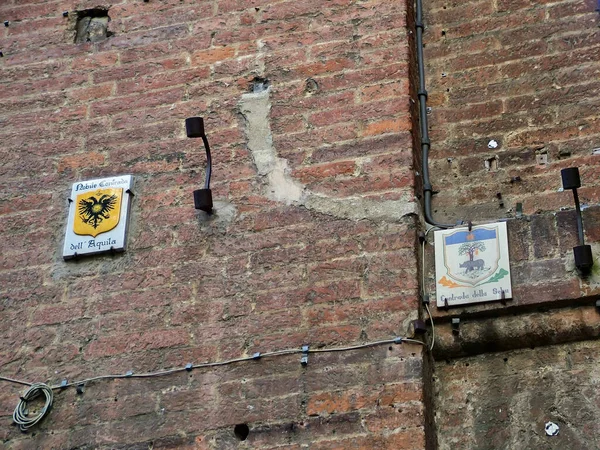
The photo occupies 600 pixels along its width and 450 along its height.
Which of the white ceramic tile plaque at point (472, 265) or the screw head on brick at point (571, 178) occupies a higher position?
the screw head on brick at point (571, 178)

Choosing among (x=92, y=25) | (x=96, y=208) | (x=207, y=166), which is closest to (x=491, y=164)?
(x=207, y=166)

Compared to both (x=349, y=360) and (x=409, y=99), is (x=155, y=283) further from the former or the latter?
(x=409, y=99)

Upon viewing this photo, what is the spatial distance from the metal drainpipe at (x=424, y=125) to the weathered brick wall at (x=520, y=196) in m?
0.04

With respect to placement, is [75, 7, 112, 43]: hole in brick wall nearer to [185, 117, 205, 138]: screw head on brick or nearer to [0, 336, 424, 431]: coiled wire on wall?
[185, 117, 205, 138]: screw head on brick

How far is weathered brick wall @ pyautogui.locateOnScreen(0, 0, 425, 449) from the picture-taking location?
3.40 metres

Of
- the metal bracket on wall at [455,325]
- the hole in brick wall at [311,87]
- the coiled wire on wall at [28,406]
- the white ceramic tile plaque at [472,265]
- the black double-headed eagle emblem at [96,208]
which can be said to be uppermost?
the hole in brick wall at [311,87]

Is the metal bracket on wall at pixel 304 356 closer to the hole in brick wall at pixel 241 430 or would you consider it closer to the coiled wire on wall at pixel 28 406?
the hole in brick wall at pixel 241 430

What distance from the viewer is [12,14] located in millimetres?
4480

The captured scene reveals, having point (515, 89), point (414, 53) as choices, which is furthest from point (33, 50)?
point (515, 89)

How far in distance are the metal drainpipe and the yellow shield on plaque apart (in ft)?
3.54

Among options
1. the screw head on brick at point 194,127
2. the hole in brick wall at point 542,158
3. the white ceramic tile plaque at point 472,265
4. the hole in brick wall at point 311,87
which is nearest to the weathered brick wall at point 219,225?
the hole in brick wall at point 311,87

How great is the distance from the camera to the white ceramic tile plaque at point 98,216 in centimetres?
381

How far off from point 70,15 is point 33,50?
0.69 ft

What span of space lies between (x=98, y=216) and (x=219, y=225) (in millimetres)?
447
